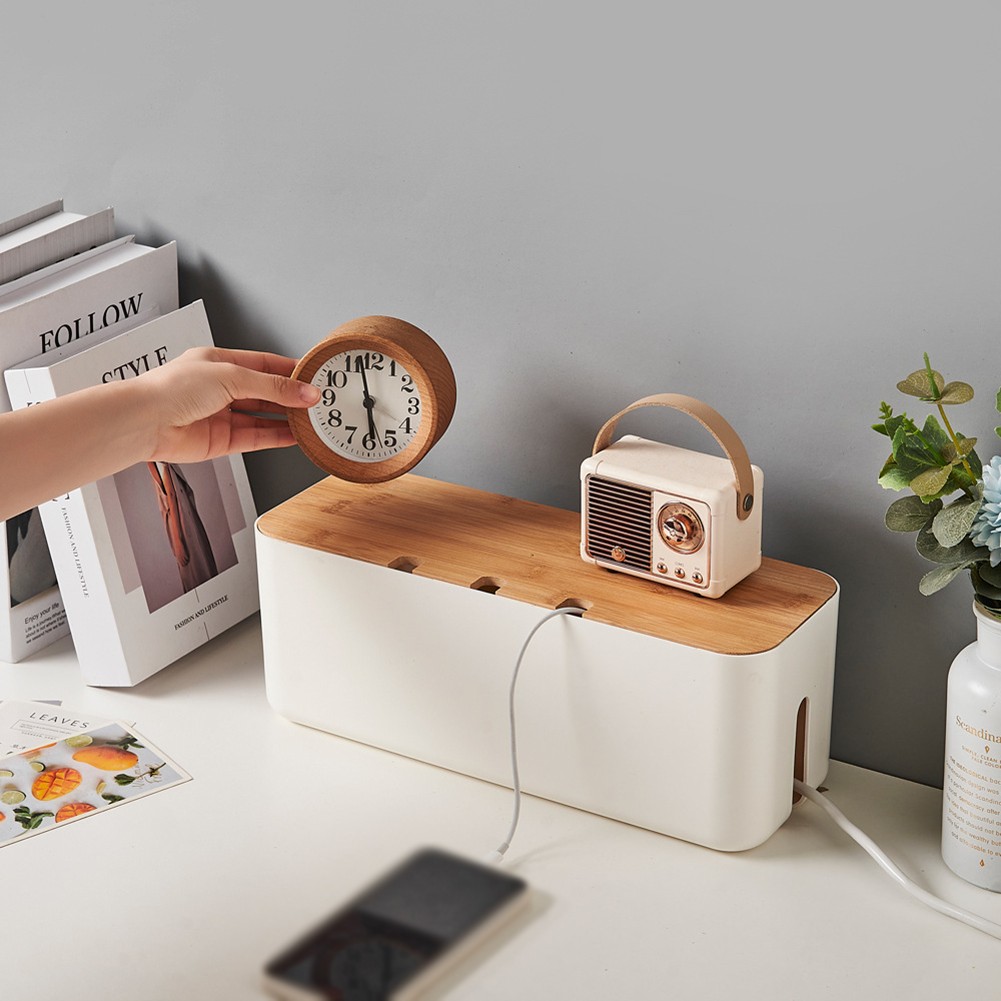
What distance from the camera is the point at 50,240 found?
1.16 metres

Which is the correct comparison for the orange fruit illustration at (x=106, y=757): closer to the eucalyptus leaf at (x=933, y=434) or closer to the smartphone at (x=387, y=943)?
the smartphone at (x=387, y=943)

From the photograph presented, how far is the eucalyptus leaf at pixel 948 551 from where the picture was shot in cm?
83

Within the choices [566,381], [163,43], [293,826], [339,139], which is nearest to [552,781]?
[293,826]

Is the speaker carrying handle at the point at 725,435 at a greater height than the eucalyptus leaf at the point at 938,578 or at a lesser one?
greater

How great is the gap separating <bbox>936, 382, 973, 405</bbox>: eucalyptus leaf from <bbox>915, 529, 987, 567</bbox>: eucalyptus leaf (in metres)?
0.08

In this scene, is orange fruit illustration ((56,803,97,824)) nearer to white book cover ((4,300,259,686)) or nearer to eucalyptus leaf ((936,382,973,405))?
white book cover ((4,300,259,686))

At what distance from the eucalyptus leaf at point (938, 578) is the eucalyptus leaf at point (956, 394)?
101mm

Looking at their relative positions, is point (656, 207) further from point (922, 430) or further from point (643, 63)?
point (922, 430)

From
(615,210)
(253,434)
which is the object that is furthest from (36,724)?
(615,210)

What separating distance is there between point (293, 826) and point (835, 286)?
517mm

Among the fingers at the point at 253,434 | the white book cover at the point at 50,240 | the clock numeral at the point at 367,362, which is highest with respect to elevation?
the white book cover at the point at 50,240

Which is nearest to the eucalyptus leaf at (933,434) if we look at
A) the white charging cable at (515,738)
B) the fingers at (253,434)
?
the white charging cable at (515,738)

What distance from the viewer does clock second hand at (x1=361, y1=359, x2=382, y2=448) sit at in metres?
1.03

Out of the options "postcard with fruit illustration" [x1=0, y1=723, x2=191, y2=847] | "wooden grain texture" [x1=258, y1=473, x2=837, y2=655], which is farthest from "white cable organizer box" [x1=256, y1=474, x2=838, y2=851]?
"postcard with fruit illustration" [x1=0, y1=723, x2=191, y2=847]
